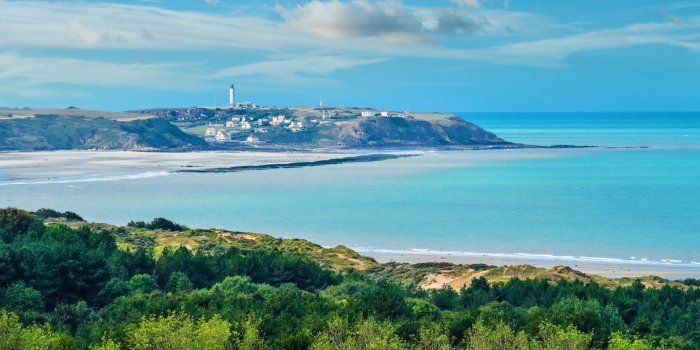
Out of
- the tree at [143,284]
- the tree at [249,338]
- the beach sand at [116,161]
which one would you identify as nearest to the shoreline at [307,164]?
the beach sand at [116,161]

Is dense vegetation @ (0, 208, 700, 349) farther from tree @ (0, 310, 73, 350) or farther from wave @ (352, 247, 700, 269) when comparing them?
wave @ (352, 247, 700, 269)

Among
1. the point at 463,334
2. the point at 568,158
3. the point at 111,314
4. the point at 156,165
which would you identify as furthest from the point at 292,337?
the point at 568,158

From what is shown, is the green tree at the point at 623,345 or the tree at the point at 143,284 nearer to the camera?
the green tree at the point at 623,345

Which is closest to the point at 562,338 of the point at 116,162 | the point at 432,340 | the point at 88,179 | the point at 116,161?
the point at 432,340

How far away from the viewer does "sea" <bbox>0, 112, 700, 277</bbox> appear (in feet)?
199

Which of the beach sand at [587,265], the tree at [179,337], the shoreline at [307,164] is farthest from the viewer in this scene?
the shoreline at [307,164]

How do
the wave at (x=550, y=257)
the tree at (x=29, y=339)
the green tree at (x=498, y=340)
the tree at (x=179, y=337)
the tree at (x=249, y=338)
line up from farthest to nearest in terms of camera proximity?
the wave at (x=550, y=257)
the tree at (x=249, y=338)
the green tree at (x=498, y=340)
the tree at (x=179, y=337)
the tree at (x=29, y=339)

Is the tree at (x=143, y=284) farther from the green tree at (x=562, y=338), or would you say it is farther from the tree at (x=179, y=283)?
the green tree at (x=562, y=338)

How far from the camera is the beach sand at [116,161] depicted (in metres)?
119

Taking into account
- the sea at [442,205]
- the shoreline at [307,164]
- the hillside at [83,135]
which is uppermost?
the hillside at [83,135]

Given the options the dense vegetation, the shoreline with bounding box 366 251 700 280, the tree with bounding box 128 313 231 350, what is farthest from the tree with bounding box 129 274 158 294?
the shoreline with bounding box 366 251 700 280

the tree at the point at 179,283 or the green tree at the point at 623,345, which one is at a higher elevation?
the green tree at the point at 623,345

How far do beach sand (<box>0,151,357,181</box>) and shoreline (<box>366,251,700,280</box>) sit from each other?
69.6 m

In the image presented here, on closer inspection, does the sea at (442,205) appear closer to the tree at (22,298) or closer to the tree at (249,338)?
the tree at (22,298)
